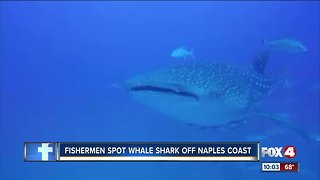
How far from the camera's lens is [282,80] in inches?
131

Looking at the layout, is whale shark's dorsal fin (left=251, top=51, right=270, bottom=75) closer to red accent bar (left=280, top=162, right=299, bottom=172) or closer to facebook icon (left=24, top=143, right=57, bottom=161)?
red accent bar (left=280, top=162, right=299, bottom=172)

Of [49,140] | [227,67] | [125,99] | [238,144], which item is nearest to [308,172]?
[238,144]

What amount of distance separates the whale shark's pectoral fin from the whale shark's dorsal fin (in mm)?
358

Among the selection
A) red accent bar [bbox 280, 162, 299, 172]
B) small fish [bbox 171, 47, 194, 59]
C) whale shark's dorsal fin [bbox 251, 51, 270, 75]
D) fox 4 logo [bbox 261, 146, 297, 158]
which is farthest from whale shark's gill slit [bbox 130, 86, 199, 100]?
red accent bar [bbox 280, 162, 299, 172]

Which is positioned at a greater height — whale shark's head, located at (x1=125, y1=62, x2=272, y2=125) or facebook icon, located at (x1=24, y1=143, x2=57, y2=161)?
whale shark's head, located at (x1=125, y1=62, x2=272, y2=125)

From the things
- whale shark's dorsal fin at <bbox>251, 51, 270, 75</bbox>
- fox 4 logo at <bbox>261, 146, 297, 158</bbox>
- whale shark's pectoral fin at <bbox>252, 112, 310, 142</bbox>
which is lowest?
fox 4 logo at <bbox>261, 146, 297, 158</bbox>

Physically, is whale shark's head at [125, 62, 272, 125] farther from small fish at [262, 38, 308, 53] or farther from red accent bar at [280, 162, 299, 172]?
red accent bar at [280, 162, 299, 172]

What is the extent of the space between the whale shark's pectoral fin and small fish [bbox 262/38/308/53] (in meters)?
Result: 0.52

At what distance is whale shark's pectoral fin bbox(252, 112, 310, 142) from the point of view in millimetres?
3299

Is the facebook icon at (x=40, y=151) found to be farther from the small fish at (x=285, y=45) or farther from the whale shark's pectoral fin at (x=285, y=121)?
the small fish at (x=285, y=45)

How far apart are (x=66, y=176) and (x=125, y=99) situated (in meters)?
0.80

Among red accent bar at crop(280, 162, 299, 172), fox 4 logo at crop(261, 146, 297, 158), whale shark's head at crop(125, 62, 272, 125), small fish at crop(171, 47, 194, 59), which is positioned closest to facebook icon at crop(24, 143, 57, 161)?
whale shark's head at crop(125, 62, 272, 125)

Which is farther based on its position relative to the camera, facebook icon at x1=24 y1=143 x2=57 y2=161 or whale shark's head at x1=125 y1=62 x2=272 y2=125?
facebook icon at x1=24 y1=143 x2=57 y2=161

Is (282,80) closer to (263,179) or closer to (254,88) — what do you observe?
(254,88)
